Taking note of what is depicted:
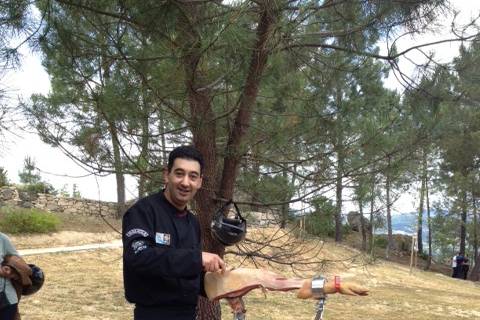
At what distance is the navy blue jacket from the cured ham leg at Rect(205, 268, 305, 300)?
0.18 feet

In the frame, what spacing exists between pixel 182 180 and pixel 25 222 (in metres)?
11.9

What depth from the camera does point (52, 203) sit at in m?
16.2

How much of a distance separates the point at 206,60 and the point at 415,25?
1.52 metres

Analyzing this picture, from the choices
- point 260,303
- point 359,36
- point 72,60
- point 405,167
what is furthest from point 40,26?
point 260,303

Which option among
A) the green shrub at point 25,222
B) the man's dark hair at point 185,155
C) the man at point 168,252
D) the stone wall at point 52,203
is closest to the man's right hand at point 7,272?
the man at point 168,252

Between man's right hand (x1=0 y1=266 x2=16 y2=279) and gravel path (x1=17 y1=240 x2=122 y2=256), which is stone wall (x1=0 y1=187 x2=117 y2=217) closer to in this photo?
gravel path (x1=17 y1=240 x2=122 y2=256)

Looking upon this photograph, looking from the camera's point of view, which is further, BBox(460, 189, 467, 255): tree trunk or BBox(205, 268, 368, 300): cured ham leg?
BBox(460, 189, 467, 255): tree trunk

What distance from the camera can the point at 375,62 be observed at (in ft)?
14.9

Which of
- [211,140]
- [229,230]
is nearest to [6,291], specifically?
[229,230]

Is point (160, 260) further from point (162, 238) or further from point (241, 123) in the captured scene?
point (241, 123)

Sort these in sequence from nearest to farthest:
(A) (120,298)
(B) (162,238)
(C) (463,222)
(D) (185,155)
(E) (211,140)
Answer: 1. (B) (162,238)
2. (D) (185,155)
3. (E) (211,140)
4. (A) (120,298)
5. (C) (463,222)

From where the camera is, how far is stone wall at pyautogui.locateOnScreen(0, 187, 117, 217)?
1552 cm

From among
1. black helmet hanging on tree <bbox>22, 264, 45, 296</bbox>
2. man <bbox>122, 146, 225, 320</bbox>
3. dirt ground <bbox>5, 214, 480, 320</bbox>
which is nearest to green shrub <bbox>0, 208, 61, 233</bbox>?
dirt ground <bbox>5, 214, 480, 320</bbox>

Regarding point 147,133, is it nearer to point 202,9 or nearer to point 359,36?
point 202,9
